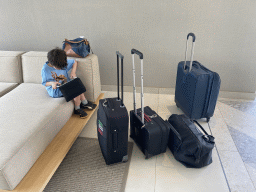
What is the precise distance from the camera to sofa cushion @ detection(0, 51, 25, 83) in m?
2.58

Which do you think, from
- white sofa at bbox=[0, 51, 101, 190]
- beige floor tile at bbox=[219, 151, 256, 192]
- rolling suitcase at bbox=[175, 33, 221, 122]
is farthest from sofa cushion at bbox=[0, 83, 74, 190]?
beige floor tile at bbox=[219, 151, 256, 192]

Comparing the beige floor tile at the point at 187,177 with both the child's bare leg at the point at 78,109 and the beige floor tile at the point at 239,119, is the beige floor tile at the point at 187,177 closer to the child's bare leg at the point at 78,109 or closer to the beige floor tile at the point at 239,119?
the beige floor tile at the point at 239,119

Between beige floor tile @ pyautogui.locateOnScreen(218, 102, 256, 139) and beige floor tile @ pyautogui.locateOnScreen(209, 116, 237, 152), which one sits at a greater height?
beige floor tile @ pyautogui.locateOnScreen(218, 102, 256, 139)

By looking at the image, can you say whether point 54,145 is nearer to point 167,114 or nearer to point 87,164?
point 87,164

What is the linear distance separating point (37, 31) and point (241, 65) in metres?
3.06

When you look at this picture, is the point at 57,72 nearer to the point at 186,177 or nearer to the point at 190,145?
the point at 190,145

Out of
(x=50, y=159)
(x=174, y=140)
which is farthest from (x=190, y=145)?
(x=50, y=159)

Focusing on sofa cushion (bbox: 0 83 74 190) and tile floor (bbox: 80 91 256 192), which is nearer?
sofa cushion (bbox: 0 83 74 190)

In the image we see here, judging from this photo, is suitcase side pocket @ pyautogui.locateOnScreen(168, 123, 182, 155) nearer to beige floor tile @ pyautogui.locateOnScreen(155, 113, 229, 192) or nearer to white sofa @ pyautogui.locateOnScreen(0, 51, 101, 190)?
beige floor tile @ pyautogui.locateOnScreen(155, 113, 229, 192)

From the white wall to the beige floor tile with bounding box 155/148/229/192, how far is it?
151cm

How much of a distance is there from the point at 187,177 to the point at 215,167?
309 millimetres

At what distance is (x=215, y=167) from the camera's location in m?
1.87

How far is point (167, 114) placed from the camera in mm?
2680

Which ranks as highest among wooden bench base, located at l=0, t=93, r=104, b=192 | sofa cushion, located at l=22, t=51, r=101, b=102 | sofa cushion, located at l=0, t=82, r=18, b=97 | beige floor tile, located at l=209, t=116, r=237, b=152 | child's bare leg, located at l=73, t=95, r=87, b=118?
sofa cushion, located at l=22, t=51, r=101, b=102
